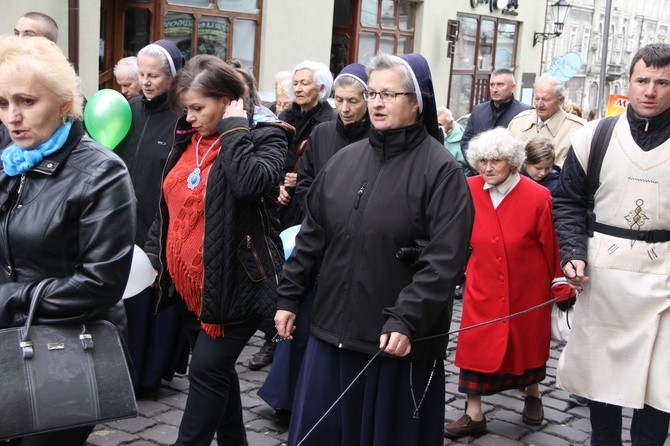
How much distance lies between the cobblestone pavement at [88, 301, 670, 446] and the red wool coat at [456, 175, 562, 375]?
1.29 feet

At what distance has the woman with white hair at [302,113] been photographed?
21.7 feet

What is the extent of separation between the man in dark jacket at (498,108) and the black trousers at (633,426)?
4.80 meters

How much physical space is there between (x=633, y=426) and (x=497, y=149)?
66.9 inches

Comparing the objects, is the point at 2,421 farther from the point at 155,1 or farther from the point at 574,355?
the point at 155,1

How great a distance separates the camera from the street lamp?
23.9 meters

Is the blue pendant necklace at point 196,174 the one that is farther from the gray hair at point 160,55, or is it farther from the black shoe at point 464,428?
the black shoe at point 464,428

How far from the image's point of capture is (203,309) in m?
4.21

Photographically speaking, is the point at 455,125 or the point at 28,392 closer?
the point at 28,392

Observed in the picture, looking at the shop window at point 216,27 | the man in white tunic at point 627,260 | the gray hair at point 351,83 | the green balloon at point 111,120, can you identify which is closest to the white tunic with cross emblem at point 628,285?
the man in white tunic at point 627,260

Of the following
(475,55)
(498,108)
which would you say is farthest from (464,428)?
(475,55)

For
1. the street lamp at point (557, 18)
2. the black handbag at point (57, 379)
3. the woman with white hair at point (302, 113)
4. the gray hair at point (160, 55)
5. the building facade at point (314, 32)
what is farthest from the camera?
the street lamp at point (557, 18)

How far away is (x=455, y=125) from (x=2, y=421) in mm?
9461

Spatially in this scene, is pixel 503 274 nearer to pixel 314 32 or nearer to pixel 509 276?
pixel 509 276

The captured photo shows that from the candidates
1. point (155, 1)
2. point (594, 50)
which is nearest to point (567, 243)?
point (155, 1)
